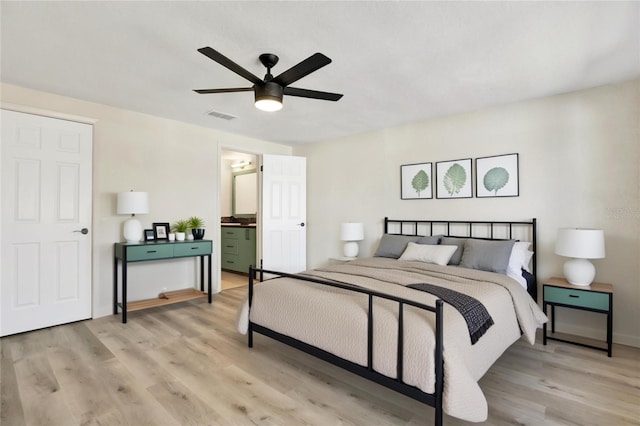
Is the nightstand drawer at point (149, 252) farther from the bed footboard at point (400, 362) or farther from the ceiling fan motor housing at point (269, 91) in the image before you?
the ceiling fan motor housing at point (269, 91)

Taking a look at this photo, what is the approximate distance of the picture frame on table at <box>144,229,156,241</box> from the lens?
3.97m

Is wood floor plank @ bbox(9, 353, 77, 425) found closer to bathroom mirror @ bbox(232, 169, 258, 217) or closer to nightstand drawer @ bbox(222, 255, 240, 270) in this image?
nightstand drawer @ bbox(222, 255, 240, 270)

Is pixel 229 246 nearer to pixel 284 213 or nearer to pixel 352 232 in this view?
pixel 284 213

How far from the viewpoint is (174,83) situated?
3055mm

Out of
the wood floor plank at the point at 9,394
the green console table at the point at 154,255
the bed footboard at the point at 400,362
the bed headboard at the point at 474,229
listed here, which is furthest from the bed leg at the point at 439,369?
the green console table at the point at 154,255

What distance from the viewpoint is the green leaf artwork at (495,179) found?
3.58 metres

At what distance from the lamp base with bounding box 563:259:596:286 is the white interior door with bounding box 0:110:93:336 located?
4.94 meters

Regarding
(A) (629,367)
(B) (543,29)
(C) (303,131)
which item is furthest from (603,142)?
(C) (303,131)

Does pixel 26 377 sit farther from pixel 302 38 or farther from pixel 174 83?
pixel 302 38

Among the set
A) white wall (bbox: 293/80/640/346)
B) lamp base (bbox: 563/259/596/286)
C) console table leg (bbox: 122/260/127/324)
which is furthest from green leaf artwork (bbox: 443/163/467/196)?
console table leg (bbox: 122/260/127/324)

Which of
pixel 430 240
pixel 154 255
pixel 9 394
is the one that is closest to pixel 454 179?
pixel 430 240

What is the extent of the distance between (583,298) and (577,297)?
0.04m

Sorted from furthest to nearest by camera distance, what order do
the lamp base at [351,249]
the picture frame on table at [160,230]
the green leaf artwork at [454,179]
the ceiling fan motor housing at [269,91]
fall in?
1. the lamp base at [351,249]
2. the picture frame on table at [160,230]
3. the green leaf artwork at [454,179]
4. the ceiling fan motor housing at [269,91]

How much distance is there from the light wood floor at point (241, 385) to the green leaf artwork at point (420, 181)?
210cm
